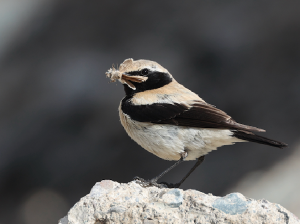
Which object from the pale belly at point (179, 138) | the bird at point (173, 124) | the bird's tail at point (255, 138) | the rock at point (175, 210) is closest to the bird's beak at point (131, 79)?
the bird at point (173, 124)

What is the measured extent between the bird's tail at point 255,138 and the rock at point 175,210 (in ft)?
2.17

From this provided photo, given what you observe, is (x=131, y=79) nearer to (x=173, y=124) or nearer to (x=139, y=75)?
(x=139, y=75)

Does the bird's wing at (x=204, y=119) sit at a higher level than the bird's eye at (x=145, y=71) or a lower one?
lower

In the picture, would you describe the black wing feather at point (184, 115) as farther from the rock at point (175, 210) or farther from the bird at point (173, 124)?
the rock at point (175, 210)

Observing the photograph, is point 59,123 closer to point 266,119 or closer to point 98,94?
point 98,94

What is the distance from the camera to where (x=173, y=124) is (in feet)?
12.1

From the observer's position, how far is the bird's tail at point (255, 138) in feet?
10.7

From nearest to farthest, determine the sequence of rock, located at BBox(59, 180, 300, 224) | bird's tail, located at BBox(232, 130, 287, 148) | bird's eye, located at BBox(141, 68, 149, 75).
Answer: rock, located at BBox(59, 180, 300, 224) → bird's tail, located at BBox(232, 130, 287, 148) → bird's eye, located at BBox(141, 68, 149, 75)

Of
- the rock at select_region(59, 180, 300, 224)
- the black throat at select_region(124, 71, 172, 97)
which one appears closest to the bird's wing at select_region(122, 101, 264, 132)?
the black throat at select_region(124, 71, 172, 97)

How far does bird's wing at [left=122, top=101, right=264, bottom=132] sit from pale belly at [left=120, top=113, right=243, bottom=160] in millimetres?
62

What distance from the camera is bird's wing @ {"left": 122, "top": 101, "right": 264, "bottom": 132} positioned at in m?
3.58

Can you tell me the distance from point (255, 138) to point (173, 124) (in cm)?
85

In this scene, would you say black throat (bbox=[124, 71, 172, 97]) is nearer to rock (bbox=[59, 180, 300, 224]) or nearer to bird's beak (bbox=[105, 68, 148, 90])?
bird's beak (bbox=[105, 68, 148, 90])

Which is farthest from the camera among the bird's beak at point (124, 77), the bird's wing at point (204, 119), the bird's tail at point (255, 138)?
the bird's beak at point (124, 77)
